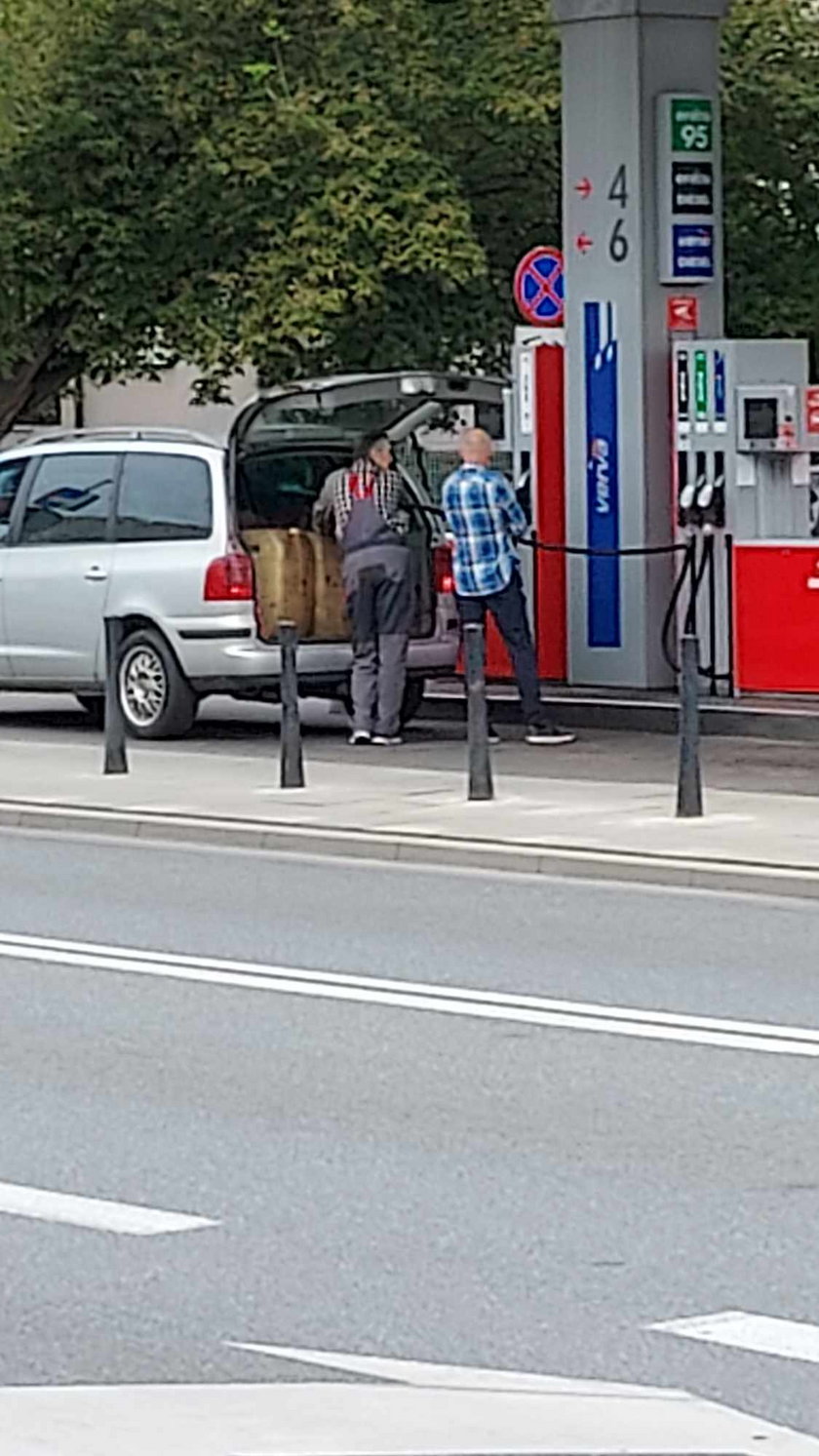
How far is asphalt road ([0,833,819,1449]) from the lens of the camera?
6930 mm

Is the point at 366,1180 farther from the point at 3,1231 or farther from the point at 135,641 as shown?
the point at 135,641

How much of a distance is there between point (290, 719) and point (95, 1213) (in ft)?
29.7

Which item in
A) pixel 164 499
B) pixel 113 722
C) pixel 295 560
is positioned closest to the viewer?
pixel 113 722

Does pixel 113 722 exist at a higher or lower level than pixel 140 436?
lower

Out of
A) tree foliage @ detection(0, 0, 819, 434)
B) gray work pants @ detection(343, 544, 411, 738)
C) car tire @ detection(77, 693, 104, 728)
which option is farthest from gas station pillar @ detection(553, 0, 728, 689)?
tree foliage @ detection(0, 0, 819, 434)

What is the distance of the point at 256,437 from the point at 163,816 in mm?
4726

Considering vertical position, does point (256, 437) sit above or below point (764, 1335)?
above

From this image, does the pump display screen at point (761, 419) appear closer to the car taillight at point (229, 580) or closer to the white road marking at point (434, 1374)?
the car taillight at point (229, 580)

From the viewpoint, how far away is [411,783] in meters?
17.7

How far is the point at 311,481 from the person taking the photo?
21.1 meters

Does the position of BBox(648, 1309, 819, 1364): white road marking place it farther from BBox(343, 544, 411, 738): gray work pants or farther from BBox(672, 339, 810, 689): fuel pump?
BBox(672, 339, 810, 689): fuel pump

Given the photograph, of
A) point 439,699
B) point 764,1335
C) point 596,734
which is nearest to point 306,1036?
point 764,1335

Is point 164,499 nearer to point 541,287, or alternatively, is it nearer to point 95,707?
point 95,707

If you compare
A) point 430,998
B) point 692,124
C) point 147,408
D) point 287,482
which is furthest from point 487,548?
point 147,408
